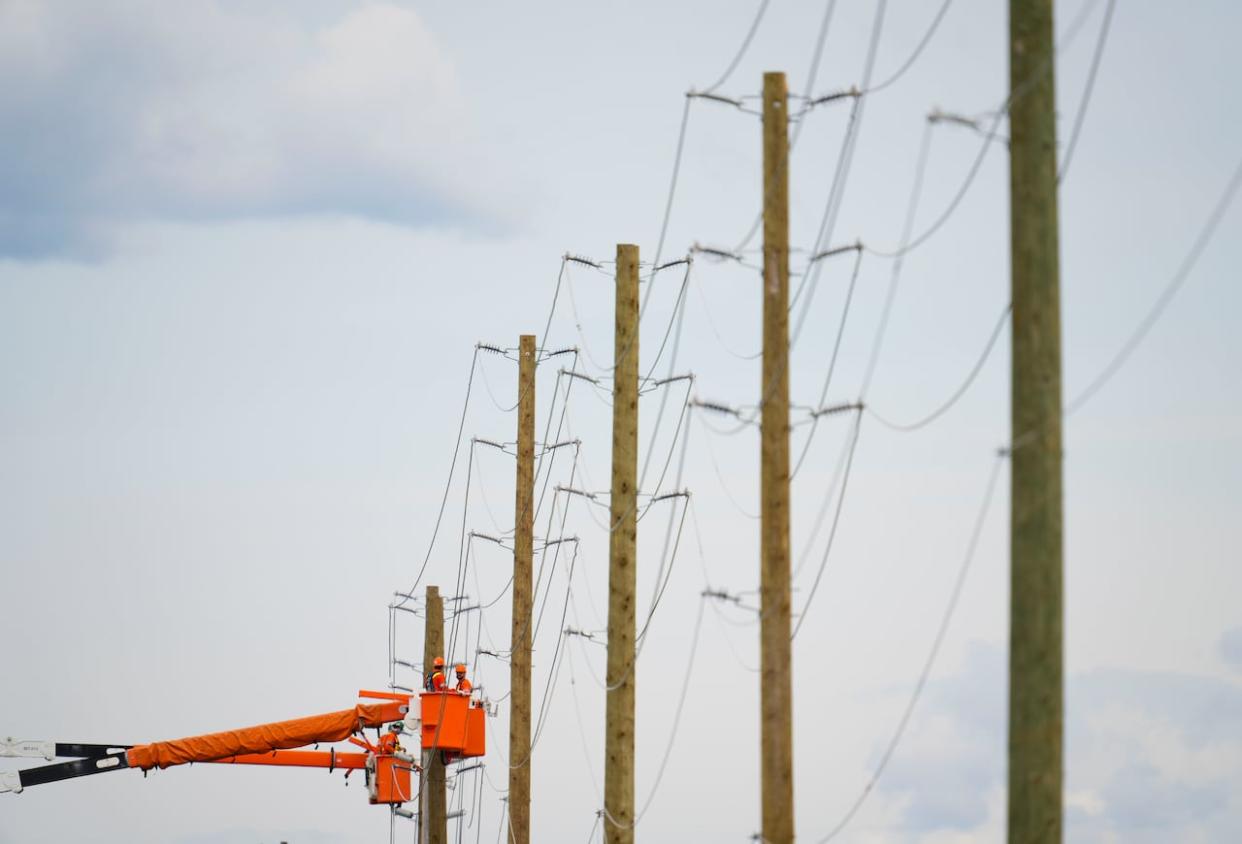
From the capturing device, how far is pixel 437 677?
27312mm

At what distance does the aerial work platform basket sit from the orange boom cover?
83 centimetres

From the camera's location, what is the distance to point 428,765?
90.2ft

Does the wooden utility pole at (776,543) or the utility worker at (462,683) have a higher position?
the wooden utility pole at (776,543)

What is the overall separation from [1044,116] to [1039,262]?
981mm

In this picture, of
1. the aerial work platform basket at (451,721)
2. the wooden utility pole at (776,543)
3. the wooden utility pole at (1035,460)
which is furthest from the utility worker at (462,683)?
the wooden utility pole at (1035,460)

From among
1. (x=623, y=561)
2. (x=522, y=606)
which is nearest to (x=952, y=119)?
(x=623, y=561)

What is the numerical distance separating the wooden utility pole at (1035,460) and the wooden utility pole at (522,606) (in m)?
15.3

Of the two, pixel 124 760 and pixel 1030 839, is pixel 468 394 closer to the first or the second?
pixel 124 760

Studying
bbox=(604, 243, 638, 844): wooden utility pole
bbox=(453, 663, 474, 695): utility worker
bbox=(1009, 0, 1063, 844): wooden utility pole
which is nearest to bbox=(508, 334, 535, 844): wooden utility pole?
bbox=(453, 663, 474, 695): utility worker

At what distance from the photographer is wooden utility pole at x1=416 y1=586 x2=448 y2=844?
91.3 ft

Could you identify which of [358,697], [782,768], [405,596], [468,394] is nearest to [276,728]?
[358,697]

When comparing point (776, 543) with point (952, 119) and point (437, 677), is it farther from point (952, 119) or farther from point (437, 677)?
point (437, 677)

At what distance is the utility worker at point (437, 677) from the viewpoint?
2730 centimetres

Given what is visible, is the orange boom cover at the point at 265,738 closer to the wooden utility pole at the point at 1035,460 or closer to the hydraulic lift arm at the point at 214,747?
the hydraulic lift arm at the point at 214,747
